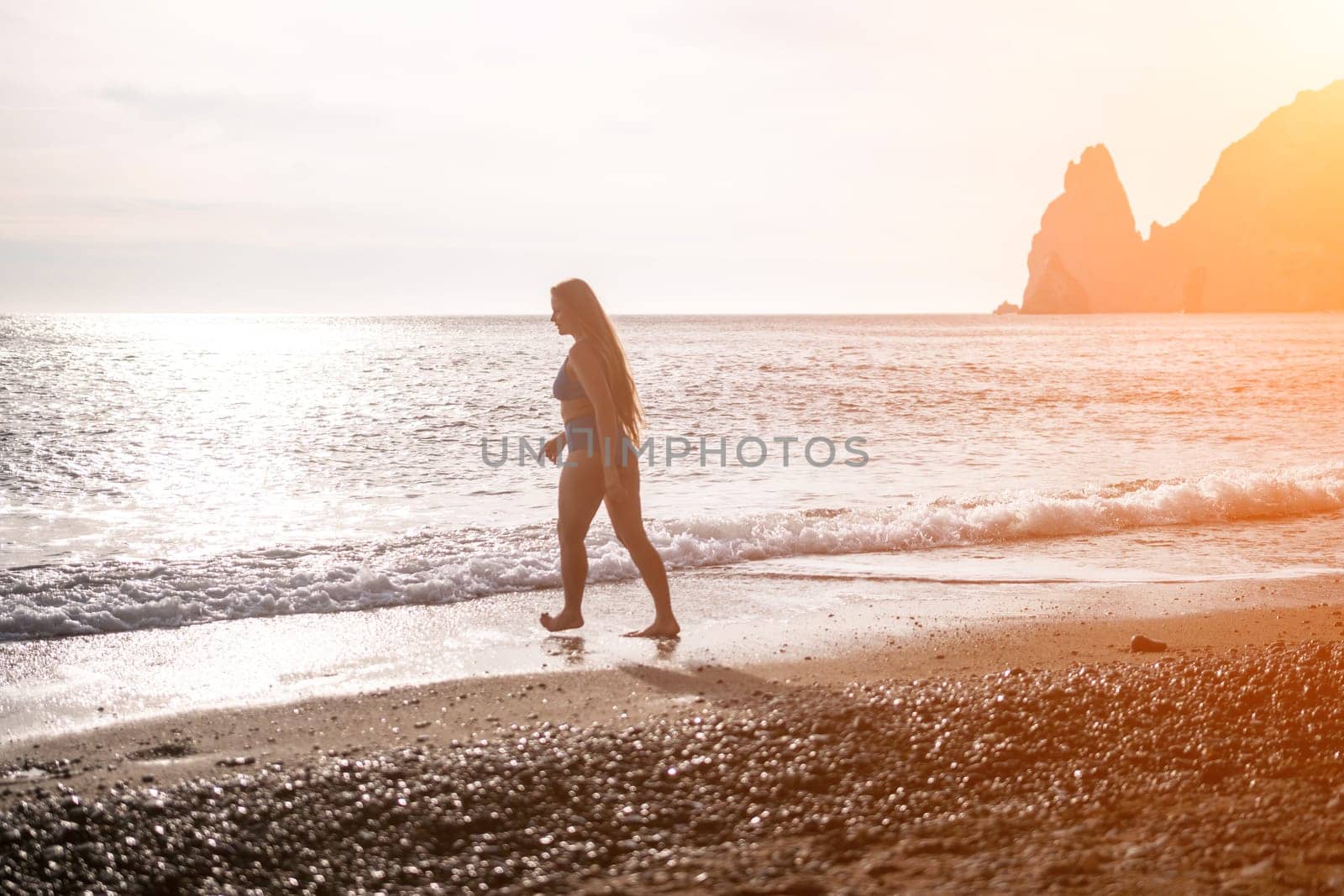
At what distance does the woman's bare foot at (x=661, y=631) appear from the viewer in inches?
221

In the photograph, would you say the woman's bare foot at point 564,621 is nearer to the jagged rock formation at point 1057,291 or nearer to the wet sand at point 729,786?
the wet sand at point 729,786

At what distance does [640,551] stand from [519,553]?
232 centimetres

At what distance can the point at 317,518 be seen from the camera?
32.4 feet

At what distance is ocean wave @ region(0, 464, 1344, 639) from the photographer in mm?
6496

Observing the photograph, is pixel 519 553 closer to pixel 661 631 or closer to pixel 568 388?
pixel 661 631

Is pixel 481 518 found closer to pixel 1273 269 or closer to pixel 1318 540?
pixel 1318 540

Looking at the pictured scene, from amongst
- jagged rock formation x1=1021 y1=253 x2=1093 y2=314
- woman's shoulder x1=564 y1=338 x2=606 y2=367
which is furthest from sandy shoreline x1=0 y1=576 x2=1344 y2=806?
jagged rock formation x1=1021 y1=253 x2=1093 y2=314

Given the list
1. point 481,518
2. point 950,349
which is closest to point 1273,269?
point 950,349

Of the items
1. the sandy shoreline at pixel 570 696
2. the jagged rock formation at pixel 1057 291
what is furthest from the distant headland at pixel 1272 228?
the sandy shoreline at pixel 570 696

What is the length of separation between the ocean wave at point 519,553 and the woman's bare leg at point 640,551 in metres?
1.71

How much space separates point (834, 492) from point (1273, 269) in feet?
600

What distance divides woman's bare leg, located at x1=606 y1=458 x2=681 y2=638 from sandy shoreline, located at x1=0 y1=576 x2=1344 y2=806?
1.54 feet

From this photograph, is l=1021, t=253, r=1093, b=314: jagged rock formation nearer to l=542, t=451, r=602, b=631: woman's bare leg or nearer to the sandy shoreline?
the sandy shoreline

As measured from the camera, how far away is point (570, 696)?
14.2 feet
